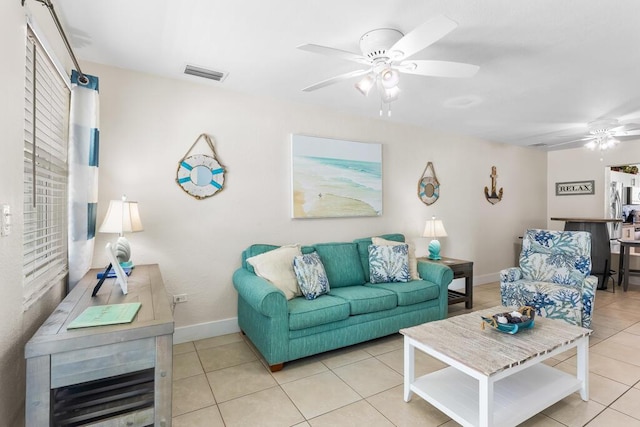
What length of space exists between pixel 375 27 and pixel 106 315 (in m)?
2.19

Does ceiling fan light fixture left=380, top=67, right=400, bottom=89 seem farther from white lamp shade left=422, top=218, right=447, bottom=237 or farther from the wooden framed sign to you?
the wooden framed sign

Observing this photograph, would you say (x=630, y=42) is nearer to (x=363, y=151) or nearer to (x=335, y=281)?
(x=363, y=151)

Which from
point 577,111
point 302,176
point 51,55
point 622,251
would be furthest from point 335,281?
point 622,251

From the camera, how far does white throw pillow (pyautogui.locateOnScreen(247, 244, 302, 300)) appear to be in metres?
2.75

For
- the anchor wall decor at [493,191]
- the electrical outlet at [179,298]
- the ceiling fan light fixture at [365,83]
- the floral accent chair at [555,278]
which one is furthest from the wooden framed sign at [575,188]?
the electrical outlet at [179,298]

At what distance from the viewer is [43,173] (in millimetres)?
1866

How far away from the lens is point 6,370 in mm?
1292

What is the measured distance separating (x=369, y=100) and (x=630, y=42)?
2.04m

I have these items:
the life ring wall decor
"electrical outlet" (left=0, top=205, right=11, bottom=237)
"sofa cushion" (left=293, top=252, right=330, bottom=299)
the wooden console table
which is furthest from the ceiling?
the wooden console table

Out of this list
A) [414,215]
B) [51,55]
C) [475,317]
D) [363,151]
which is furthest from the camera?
[414,215]

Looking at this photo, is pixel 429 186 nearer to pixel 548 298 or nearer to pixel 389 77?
pixel 548 298

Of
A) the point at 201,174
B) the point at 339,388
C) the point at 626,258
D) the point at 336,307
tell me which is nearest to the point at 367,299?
the point at 336,307

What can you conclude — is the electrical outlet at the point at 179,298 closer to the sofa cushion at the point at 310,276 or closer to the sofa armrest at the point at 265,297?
the sofa armrest at the point at 265,297

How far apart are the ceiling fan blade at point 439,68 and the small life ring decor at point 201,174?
1.90m
